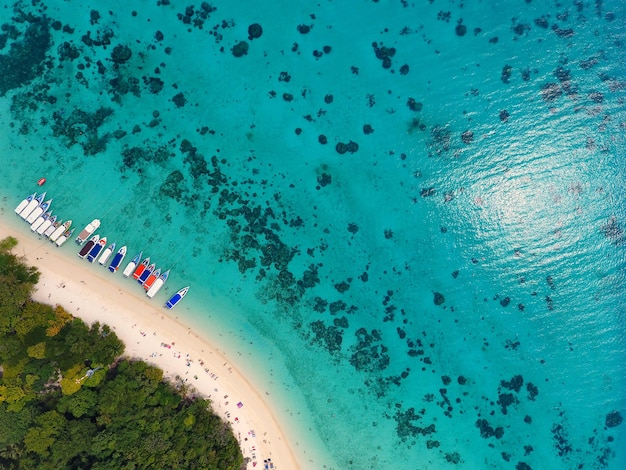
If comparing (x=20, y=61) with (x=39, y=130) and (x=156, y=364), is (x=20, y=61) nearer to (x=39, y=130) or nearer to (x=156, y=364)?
(x=39, y=130)

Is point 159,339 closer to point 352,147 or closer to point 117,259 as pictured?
point 117,259

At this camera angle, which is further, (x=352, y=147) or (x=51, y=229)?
(x=352, y=147)

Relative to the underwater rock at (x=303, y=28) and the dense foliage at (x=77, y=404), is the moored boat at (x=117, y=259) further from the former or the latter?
Answer: the underwater rock at (x=303, y=28)

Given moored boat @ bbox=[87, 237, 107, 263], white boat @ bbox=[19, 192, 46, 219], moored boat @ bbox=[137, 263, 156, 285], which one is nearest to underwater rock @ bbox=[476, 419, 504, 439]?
moored boat @ bbox=[137, 263, 156, 285]

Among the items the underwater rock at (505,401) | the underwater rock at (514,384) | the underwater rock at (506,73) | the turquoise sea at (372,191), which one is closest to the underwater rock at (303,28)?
the turquoise sea at (372,191)

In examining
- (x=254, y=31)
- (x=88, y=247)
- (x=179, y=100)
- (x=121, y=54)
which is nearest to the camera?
(x=88, y=247)

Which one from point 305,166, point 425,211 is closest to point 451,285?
point 425,211

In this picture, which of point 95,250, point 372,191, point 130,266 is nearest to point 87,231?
point 95,250
